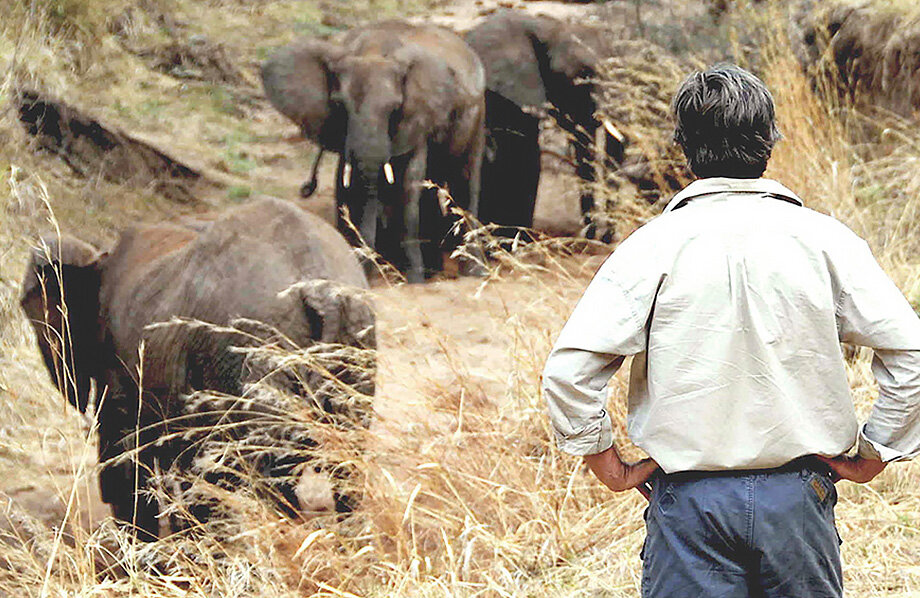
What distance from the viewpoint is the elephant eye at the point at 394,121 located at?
8.88 m

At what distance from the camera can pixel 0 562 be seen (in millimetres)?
4734

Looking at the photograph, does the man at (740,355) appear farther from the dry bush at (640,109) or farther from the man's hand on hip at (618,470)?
the dry bush at (640,109)

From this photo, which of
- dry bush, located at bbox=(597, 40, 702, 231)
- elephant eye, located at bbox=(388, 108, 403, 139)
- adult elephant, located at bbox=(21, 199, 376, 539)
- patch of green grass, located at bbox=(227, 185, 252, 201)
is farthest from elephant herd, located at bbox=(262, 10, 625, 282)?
adult elephant, located at bbox=(21, 199, 376, 539)

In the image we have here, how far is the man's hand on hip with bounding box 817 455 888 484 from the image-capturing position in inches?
96.1

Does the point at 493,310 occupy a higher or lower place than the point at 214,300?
lower

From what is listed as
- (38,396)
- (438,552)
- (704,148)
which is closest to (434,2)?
(38,396)

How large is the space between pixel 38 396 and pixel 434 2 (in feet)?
34.4

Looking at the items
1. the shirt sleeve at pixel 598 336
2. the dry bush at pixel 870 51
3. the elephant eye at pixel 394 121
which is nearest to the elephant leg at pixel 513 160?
the elephant eye at pixel 394 121

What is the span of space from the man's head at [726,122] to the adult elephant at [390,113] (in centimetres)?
627

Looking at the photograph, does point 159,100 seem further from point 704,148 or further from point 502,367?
point 704,148

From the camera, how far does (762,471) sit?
2.37m

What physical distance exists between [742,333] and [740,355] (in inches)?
1.6

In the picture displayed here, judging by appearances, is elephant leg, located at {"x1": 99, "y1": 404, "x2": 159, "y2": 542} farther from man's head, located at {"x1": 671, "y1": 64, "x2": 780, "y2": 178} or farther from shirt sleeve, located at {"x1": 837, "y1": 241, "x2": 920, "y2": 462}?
shirt sleeve, located at {"x1": 837, "y1": 241, "x2": 920, "y2": 462}

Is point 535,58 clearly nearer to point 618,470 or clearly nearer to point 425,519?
point 425,519
